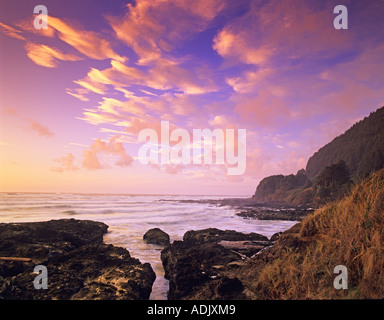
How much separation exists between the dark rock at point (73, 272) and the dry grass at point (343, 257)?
10.5 ft

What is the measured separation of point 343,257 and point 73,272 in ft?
21.8

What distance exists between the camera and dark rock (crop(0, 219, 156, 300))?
482cm

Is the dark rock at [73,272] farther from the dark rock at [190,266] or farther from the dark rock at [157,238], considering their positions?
the dark rock at [157,238]

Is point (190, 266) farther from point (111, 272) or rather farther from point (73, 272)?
point (73, 272)

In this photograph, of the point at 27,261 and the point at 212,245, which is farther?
the point at 212,245

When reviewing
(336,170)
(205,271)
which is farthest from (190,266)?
(336,170)

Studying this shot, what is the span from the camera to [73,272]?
5.53m

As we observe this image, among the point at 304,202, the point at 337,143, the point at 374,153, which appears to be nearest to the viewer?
the point at 374,153

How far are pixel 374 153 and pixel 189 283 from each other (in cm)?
5414

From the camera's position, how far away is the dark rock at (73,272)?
15.8ft

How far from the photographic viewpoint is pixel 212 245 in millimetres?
7965
